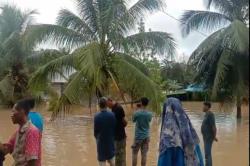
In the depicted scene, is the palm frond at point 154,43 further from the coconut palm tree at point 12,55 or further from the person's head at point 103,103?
the coconut palm tree at point 12,55

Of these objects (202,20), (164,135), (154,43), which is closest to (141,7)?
→ (154,43)

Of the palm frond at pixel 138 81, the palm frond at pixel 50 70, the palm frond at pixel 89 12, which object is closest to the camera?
the palm frond at pixel 138 81

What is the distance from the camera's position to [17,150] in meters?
3.82

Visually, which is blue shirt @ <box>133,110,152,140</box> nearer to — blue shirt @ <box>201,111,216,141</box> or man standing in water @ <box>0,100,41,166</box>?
blue shirt @ <box>201,111,216,141</box>

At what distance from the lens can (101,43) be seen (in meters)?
10.7

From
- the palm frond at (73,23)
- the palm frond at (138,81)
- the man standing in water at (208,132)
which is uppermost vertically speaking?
the palm frond at (73,23)

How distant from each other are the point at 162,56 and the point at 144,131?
3167 mm

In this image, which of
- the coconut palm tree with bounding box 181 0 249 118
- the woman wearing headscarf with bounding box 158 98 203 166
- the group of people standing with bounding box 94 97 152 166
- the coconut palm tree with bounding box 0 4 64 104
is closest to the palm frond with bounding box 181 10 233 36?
the coconut palm tree with bounding box 181 0 249 118

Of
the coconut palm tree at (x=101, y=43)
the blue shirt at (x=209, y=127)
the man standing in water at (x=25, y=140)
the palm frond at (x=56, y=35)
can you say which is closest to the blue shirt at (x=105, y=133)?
the blue shirt at (x=209, y=127)

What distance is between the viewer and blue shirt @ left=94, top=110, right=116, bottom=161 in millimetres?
6988

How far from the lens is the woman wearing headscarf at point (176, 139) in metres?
4.45

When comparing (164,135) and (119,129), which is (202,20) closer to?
(119,129)

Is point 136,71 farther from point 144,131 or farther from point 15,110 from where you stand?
point 15,110

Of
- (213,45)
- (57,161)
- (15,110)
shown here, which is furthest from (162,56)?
(15,110)
